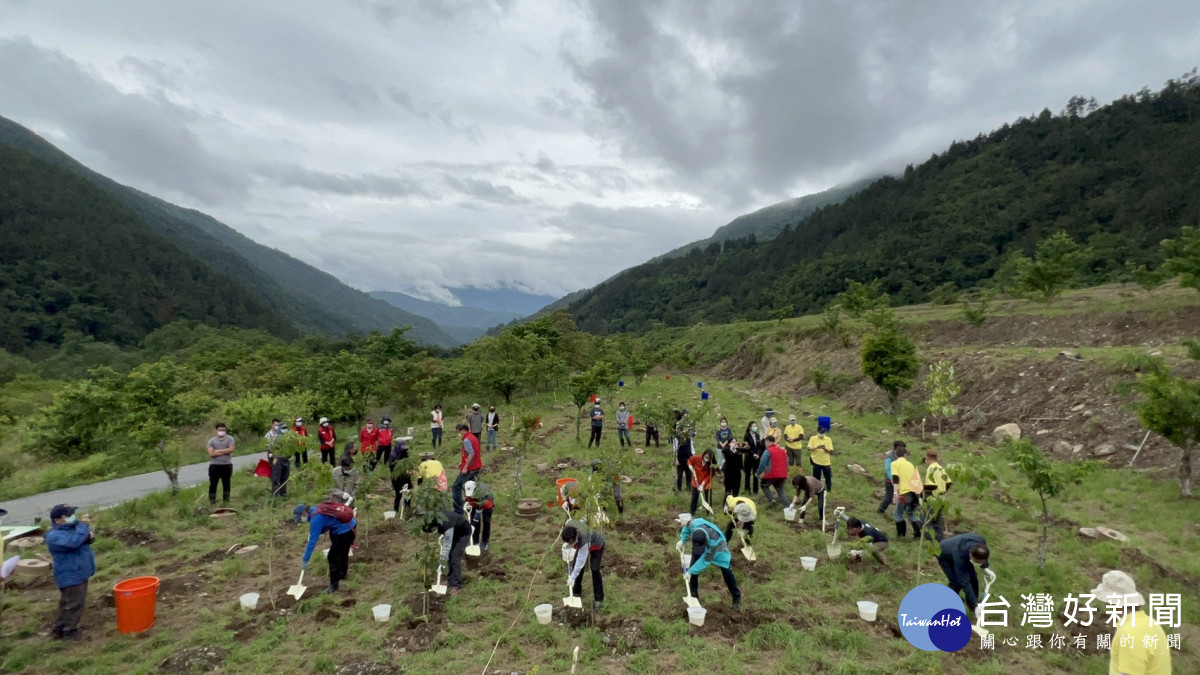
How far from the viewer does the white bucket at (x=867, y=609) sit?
7145 millimetres

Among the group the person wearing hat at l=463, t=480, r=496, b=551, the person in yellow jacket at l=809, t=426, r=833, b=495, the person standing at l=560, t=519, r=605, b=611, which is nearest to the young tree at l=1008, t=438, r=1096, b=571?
the person in yellow jacket at l=809, t=426, r=833, b=495

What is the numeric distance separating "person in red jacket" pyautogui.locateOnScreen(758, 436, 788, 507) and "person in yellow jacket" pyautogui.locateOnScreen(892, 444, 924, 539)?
2.07 metres

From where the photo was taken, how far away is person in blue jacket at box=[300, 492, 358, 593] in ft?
25.3

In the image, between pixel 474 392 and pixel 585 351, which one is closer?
pixel 474 392

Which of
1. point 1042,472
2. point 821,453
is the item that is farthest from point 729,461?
point 1042,472

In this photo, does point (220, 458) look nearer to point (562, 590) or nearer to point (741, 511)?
point (562, 590)

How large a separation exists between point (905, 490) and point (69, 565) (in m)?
12.5

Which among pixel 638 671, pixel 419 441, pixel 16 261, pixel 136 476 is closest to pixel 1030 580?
pixel 638 671

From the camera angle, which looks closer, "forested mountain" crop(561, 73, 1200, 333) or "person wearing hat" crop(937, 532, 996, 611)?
"person wearing hat" crop(937, 532, 996, 611)

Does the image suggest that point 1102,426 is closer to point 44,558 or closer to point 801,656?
point 801,656

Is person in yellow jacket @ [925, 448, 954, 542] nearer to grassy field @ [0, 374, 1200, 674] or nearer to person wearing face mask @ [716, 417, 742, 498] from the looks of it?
grassy field @ [0, 374, 1200, 674]

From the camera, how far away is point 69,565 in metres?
6.68

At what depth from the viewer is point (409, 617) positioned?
7.29 metres

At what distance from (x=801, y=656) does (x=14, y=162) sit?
159 metres
